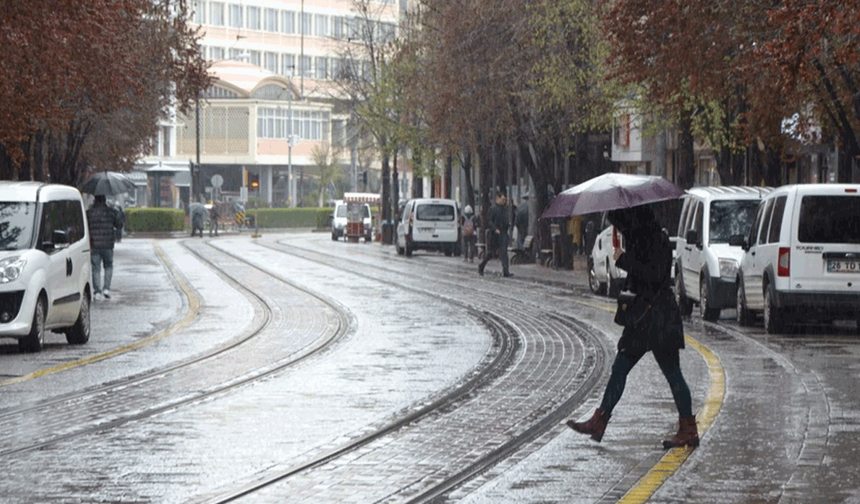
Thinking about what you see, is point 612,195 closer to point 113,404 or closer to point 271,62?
point 113,404

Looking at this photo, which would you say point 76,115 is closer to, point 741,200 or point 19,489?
point 741,200

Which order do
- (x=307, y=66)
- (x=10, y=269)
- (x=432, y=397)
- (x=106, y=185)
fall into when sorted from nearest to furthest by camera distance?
1. (x=432, y=397)
2. (x=10, y=269)
3. (x=106, y=185)
4. (x=307, y=66)

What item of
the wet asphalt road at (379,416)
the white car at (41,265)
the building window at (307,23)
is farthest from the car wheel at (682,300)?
the building window at (307,23)

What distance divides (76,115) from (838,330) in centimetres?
2076

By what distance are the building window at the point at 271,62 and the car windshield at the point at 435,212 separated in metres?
75.5

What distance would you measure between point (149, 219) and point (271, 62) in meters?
45.4

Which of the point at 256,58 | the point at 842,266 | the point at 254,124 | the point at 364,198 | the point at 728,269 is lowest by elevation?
the point at 728,269

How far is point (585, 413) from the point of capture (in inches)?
480

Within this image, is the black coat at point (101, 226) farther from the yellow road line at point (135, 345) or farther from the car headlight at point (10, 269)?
the car headlight at point (10, 269)

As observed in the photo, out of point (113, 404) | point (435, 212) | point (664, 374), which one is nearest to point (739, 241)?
point (113, 404)

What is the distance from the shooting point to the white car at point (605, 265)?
28.1m

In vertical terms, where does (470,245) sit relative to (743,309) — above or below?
below

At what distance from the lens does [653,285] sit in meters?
10.3

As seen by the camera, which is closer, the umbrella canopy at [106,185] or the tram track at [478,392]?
the tram track at [478,392]
